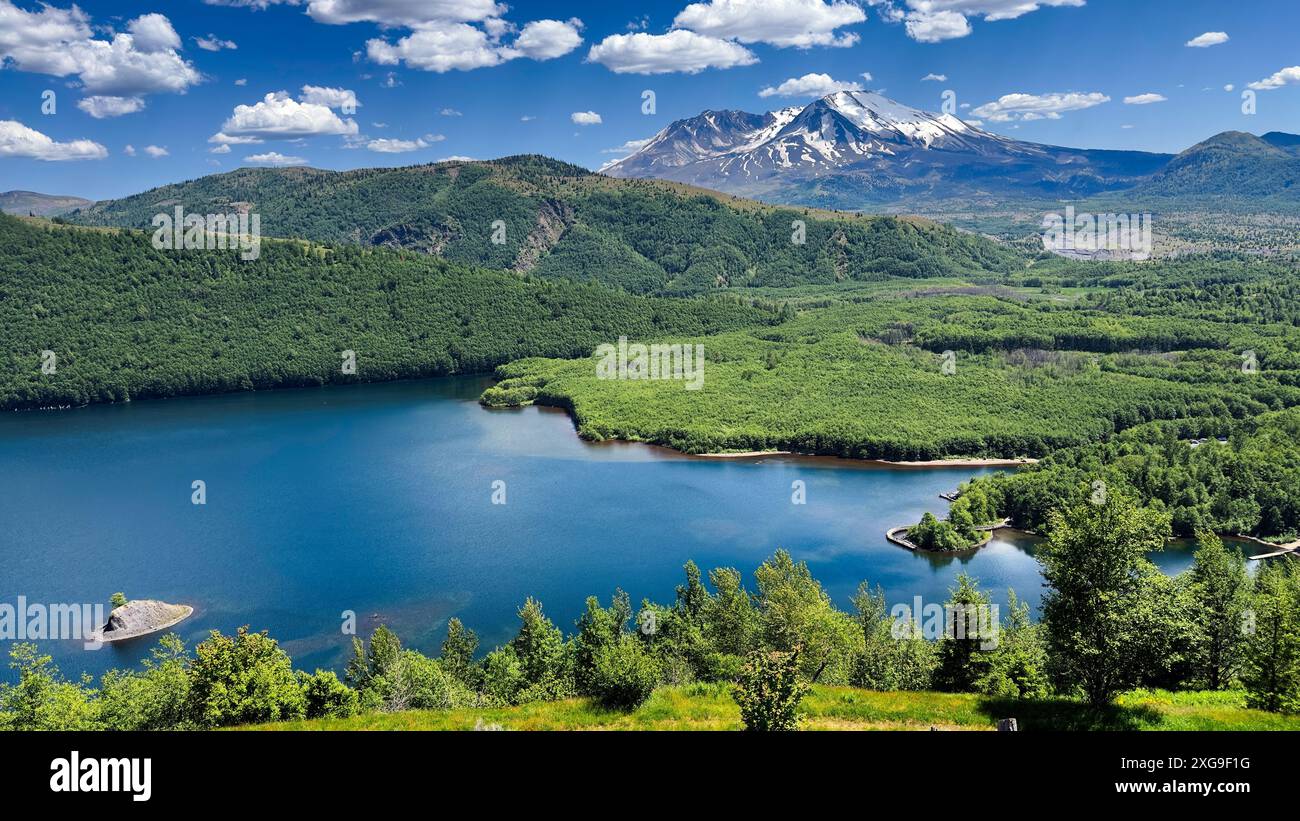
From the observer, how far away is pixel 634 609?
177 feet

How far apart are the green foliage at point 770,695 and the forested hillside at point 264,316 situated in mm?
131002

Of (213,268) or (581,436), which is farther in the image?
(213,268)

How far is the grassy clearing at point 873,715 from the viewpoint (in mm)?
20375

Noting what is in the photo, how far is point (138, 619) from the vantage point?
5138 cm

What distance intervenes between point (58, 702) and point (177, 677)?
5688 millimetres

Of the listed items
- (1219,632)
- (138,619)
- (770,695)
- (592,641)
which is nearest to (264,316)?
(138,619)

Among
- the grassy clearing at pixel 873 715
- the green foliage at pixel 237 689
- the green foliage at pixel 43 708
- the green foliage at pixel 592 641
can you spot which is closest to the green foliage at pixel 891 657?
the grassy clearing at pixel 873 715

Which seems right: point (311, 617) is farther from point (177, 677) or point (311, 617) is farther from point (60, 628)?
point (177, 677)

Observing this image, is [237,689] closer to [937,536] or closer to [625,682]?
[625,682]

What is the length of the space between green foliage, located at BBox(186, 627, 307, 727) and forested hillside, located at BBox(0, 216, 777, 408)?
116 meters

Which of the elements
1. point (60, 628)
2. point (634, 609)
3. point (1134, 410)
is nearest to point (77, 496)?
point (60, 628)

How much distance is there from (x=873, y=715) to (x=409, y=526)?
5386 cm

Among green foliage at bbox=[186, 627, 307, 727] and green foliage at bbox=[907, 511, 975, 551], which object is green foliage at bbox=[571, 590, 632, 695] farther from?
green foliage at bbox=[907, 511, 975, 551]

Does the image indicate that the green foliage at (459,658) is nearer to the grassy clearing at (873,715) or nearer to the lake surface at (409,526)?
the lake surface at (409,526)
